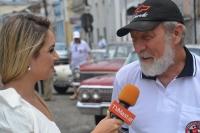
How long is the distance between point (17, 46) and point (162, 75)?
0.92 meters

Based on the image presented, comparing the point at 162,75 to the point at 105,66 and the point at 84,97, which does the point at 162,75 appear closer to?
the point at 84,97

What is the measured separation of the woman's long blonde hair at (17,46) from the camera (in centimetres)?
253

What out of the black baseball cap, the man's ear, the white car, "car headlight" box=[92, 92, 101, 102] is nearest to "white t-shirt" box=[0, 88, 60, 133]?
the black baseball cap

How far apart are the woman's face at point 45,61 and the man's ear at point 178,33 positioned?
0.75 metres

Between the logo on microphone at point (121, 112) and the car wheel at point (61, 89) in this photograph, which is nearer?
the logo on microphone at point (121, 112)

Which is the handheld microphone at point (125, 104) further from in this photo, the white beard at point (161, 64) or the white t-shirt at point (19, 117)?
the white t-shirt at point (19, 117)

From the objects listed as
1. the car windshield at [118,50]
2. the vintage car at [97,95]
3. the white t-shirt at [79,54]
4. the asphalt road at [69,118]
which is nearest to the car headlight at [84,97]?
the vintage car at [97,95]

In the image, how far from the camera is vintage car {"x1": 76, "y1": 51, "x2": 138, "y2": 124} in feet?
30.7

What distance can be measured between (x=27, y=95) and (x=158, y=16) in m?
0.85

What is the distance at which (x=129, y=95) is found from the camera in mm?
2785

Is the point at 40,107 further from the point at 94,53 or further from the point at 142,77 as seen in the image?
the point at 94,53

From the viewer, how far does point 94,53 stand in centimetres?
1830

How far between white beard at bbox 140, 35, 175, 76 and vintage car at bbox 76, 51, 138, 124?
242 inches

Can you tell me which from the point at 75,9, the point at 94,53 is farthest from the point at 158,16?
the point at 75,9
